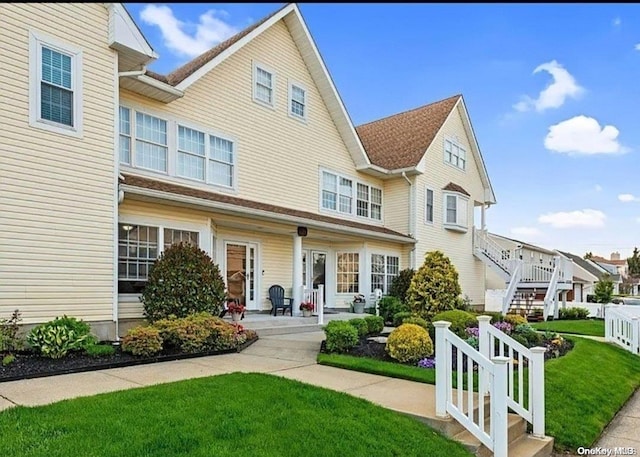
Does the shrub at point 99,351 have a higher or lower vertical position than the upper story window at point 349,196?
lower

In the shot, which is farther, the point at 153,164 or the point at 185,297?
the point at 153,164

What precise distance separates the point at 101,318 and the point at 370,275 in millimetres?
10975

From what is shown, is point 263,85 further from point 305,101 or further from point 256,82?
point 305,101

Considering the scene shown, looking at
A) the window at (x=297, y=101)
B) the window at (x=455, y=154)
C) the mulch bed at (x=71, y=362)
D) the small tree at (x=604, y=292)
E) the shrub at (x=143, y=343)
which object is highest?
the window at (x=297, y=101)

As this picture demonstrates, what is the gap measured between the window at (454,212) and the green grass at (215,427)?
1718 centimetres

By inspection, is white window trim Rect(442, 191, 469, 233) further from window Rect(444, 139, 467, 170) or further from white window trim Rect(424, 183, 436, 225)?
window Rect(444, 139, 467, 170)

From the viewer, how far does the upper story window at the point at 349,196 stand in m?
17.8

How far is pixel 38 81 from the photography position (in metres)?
8.84

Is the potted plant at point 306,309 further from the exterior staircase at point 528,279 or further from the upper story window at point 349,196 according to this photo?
the exterior staircase at point 528,279

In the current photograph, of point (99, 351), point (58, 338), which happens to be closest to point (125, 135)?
point (58, 338)

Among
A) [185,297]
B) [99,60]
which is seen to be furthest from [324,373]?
[99,60]

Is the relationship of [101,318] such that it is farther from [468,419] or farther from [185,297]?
[468,419]

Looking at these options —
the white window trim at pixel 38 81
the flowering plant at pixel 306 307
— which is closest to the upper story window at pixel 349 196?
the flowering plant at pixel 306 307

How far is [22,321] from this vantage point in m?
8.52
